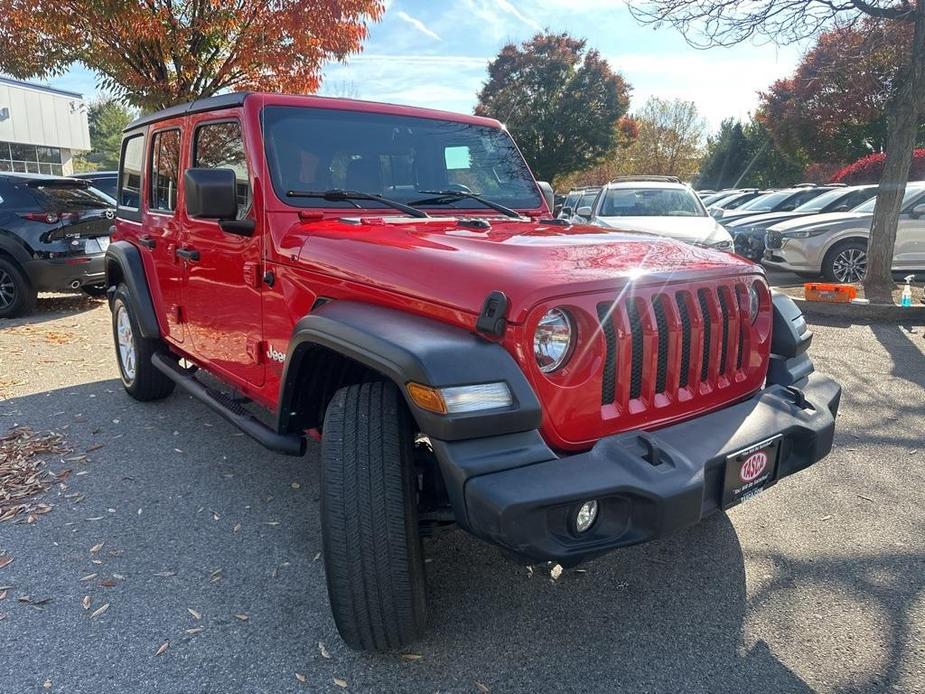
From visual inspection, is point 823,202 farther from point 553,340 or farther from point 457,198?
point 553,340

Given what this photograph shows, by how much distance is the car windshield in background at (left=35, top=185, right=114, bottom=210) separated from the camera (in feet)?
26.7

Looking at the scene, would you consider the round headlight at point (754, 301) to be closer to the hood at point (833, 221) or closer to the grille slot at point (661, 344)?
the grille slot at point (661, 344)

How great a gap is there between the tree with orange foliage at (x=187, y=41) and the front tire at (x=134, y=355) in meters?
4.77

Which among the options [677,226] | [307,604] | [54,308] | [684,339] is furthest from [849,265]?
[54,308]

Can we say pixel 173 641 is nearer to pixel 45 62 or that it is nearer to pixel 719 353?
pixel 719 353

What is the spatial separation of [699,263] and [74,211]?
7.97 metres

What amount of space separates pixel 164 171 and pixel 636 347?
10.7ft

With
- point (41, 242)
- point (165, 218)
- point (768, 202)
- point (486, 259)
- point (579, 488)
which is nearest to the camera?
point (579, 488)

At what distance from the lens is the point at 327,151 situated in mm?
3299

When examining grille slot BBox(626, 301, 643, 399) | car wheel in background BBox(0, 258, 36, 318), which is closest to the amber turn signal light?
grille slot BBox(626, 301, 643, 399)

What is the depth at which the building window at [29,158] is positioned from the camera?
30.8 meters

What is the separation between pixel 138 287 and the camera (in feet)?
14.6

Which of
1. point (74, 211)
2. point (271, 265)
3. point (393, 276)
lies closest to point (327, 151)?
point (271, 265)

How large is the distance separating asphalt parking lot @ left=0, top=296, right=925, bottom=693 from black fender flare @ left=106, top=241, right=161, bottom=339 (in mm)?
812
